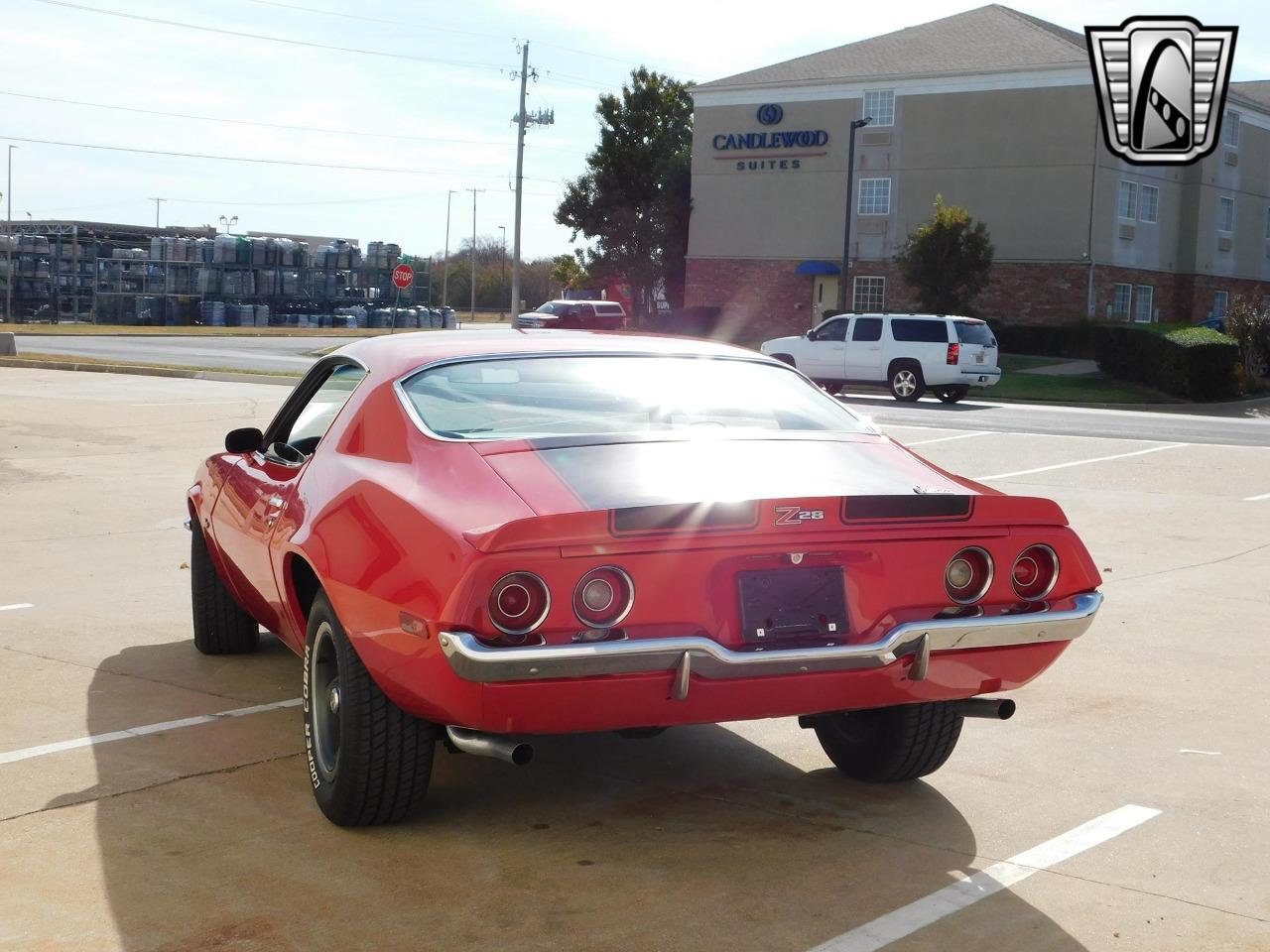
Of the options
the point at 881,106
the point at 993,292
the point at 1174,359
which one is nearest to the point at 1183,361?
the point at 1174,359

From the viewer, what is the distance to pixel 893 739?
4891 millimetres

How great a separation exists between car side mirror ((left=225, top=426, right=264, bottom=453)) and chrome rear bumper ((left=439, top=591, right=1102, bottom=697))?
2.52 metres

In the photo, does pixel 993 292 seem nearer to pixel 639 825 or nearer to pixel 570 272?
pixel 570 272

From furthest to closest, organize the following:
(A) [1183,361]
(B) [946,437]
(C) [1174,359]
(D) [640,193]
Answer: (D) [640,193]
(C) [1174,359]
(A) [1183,361]
(B) [946,437]

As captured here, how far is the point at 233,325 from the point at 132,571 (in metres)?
57.6

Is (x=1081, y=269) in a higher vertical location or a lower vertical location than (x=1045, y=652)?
higher

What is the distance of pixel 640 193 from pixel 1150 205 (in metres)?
22.7

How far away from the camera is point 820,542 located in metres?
4.07

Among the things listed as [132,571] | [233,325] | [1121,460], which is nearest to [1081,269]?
[1121,460]

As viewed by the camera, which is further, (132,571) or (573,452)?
(132,571)

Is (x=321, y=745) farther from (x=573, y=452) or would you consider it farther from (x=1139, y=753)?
(x=1139, y=753)

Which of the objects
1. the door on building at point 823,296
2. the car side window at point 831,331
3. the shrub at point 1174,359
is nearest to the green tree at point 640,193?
the door on building at point 823,296

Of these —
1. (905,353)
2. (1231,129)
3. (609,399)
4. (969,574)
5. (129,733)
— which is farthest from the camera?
(1231,129)

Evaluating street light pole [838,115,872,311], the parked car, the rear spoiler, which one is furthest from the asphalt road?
street light pole [838,115,872,311]
